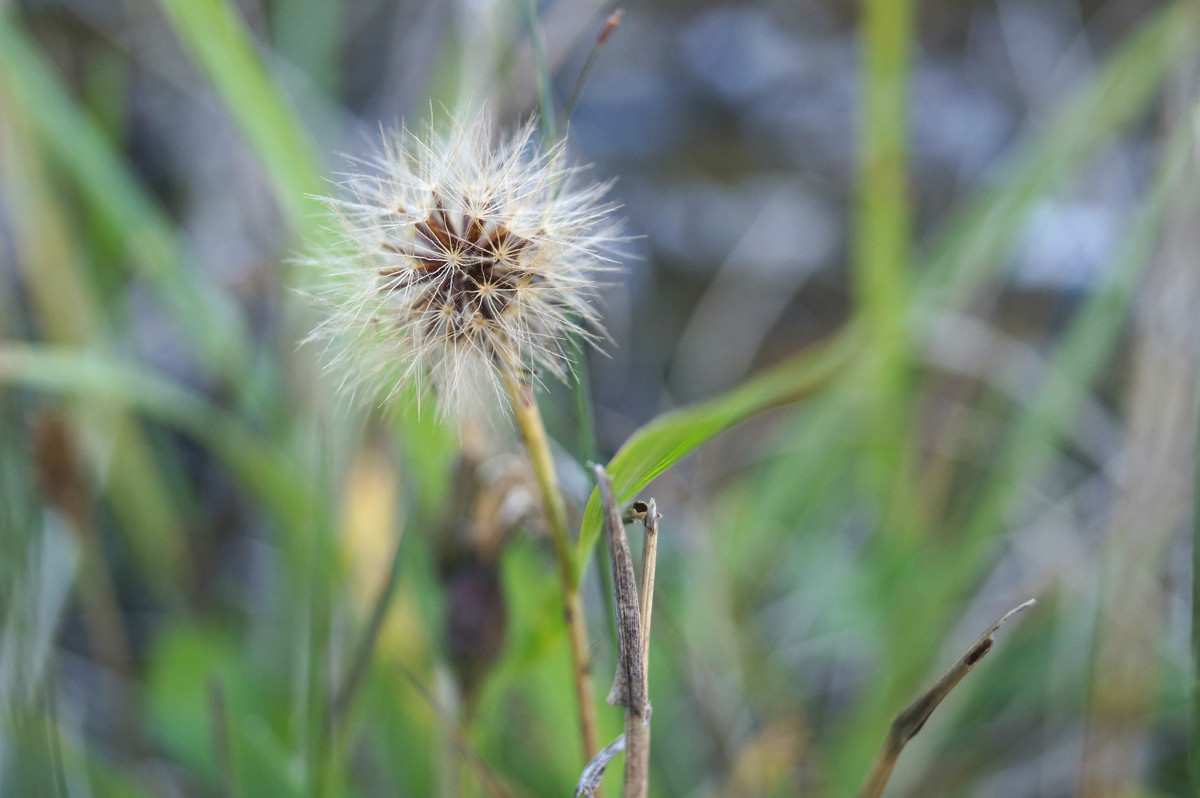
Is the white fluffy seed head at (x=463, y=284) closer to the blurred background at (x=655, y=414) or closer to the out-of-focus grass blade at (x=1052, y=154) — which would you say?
the blurred background at (x=655, y=414)

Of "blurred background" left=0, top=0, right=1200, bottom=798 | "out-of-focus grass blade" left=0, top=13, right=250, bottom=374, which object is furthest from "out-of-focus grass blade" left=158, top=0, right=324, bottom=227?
"out-of-focus grass blade" left=0, top=13, right=250, bottom=374

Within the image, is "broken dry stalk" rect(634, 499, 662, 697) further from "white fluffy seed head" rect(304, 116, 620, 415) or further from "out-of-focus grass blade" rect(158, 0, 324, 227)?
"out-of-focus grass blade" rect(158, 0, 324, 227)

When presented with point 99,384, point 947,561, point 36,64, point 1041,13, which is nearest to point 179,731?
point 99,384

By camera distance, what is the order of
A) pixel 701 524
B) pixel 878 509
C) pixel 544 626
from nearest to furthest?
pixel 544 626 → pixel 701 524 → pixel 878 509

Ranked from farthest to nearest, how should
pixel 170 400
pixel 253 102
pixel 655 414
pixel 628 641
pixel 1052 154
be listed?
pixel 655 414 < pixel 1052 154 < pixel 170 400 < pixel 253 102 < pixel 628 641

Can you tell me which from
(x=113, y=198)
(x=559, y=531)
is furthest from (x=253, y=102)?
(x=559, y=531)

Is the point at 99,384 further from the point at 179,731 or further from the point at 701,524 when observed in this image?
the point at 701,524

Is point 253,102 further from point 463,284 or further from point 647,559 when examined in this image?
point 647,559
